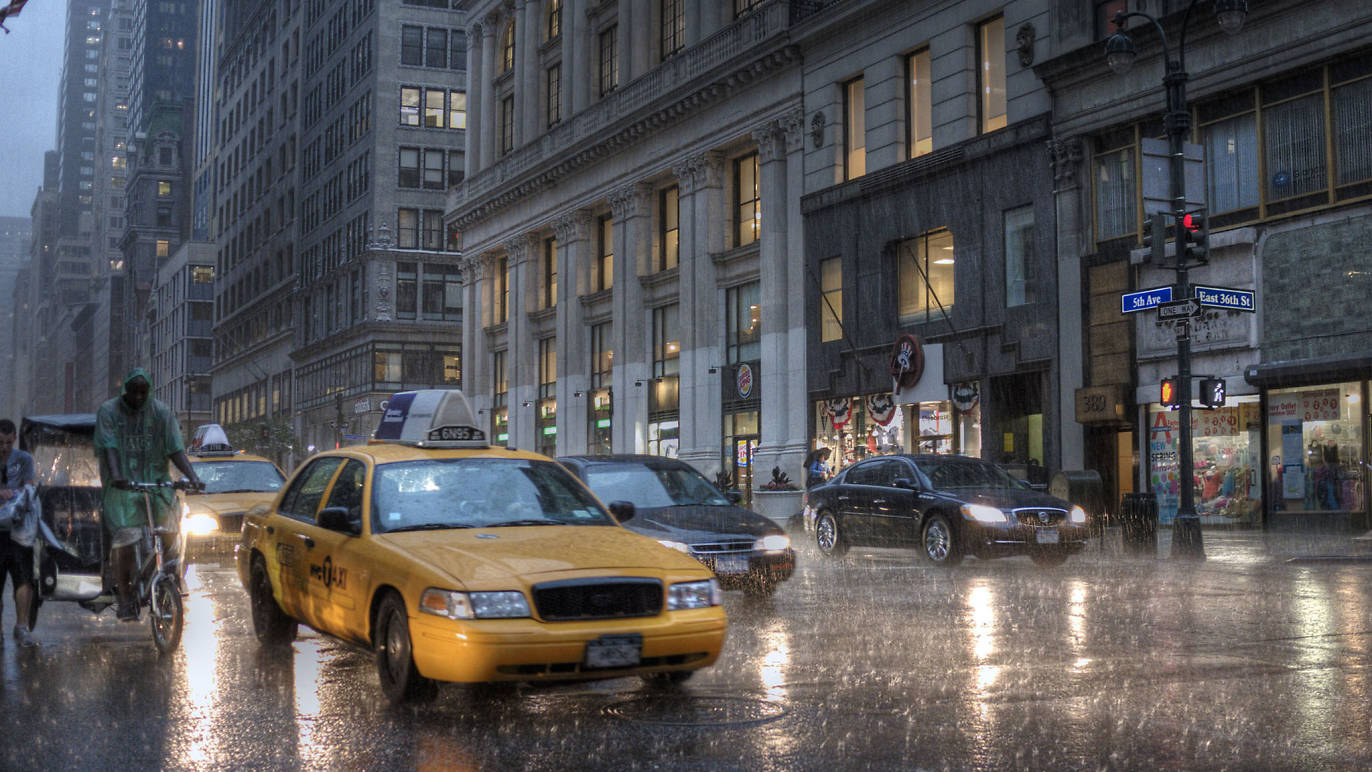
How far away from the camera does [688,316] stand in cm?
4272

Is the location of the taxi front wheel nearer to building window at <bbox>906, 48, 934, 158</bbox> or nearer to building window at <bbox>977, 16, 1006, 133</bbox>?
building window at <bbox>977, 16, 1006, 133</bbox>

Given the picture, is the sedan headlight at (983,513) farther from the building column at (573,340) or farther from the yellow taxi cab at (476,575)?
the building column at (573,340)

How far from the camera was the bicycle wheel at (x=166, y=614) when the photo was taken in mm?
9359

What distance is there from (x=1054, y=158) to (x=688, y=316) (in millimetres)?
15227

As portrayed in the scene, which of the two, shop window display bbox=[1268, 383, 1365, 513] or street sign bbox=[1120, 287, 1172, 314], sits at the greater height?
street sign bbox=[1120, 287, 1172, 314]

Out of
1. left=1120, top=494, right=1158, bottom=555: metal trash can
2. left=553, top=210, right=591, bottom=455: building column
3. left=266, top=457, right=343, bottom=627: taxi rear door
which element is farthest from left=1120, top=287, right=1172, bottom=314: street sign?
left=553, top=210, right=591, bottom=455: building column

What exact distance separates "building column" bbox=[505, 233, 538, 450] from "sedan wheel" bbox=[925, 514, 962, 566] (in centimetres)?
3605

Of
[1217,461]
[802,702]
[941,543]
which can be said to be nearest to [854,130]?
[1217,461]

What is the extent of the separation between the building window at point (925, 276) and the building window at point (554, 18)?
75.6 feet

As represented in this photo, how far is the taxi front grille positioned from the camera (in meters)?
7.13

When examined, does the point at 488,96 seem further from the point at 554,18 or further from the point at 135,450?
the point at 135,450

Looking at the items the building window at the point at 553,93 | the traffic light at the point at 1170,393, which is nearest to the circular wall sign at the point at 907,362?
the traffic light at the point at 1170,393

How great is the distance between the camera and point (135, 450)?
987 centimetres

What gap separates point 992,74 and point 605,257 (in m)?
20.1
